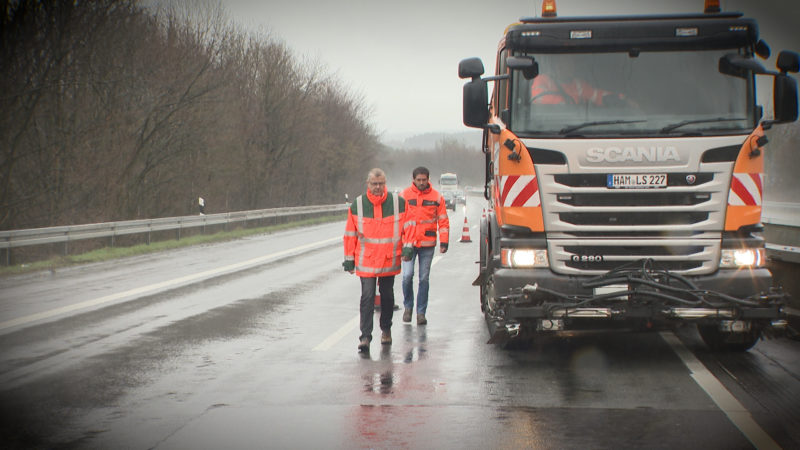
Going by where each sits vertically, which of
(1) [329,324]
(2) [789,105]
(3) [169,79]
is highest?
(3) [169,79]

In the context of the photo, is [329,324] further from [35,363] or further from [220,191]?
[220,191]

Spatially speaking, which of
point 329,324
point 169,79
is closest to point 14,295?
point 329,324

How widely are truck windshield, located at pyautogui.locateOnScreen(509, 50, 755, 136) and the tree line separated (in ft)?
58.6

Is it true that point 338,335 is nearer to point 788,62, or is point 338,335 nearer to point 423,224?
point 423,224

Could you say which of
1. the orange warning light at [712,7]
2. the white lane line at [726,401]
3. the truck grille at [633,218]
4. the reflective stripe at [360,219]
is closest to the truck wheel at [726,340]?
the white lane line at [726,401]

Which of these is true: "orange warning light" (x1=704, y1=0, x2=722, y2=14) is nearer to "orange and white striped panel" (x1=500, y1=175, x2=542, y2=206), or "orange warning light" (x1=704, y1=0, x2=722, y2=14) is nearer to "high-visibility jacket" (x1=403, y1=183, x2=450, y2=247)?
"orange and white striped panel" (x1=500, y1=175, x2=542, y2=206)

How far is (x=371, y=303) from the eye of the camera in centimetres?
881

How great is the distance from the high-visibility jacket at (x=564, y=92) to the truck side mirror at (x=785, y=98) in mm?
1453

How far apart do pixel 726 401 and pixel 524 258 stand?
2041 mm

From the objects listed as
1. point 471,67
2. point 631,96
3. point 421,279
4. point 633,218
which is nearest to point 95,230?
point 421,279

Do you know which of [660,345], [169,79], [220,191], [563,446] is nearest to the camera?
[563,446]

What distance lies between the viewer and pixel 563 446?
17.0 feet

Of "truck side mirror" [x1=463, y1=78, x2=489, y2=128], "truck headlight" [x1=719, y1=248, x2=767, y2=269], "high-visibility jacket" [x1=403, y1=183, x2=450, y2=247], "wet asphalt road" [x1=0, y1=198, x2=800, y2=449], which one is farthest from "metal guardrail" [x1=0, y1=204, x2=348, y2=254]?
"truck headlight" [x1=719, y1=248, x2=767, y2=269]

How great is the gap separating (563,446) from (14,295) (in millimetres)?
10857
